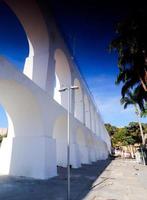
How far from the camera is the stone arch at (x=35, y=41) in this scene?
14.4 metres

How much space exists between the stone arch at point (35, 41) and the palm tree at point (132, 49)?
6.52m

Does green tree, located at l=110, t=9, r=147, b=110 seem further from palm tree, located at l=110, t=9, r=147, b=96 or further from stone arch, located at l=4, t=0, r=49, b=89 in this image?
stone arch, located at l=4, t=0, r=49, b=89

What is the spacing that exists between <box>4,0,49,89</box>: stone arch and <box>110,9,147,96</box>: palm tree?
6.52 meters

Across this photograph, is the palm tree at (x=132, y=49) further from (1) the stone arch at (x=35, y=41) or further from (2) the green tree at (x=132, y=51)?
(1) the stone arch at (x=35, y=41)

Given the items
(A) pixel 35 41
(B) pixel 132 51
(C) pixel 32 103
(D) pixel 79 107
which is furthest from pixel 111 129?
(C) pixel 32 103

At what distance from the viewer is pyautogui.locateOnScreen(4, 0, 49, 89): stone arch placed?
1444 centimetres

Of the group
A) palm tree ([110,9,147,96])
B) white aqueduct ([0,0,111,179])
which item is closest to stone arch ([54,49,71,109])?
white aqueduct ([0,0,111,179])

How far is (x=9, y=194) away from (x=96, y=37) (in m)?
10.2

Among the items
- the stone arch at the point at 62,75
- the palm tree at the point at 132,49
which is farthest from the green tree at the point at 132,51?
the stone arch at the point at 62,75

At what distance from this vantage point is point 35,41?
15617 millimetres

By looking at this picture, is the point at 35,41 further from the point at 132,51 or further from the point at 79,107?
the point at 79,107

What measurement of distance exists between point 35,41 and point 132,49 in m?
7.89

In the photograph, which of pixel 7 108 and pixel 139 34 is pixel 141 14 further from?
pixel 7 108

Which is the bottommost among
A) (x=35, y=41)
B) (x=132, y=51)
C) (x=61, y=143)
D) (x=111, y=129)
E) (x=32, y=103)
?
(x=61, y=143)
